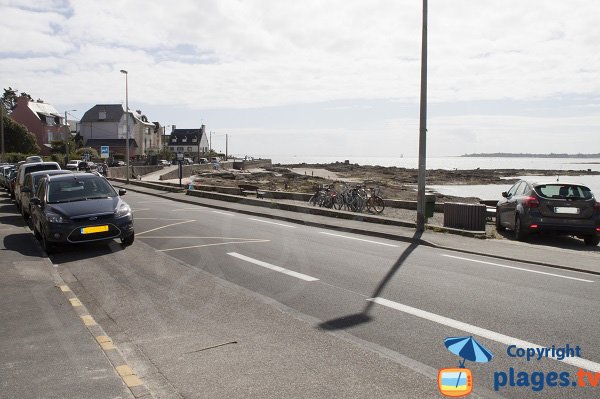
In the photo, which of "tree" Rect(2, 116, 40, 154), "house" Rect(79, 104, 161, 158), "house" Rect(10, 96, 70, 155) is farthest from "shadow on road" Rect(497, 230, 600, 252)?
"house" Rect(79, 104, 161, 158)

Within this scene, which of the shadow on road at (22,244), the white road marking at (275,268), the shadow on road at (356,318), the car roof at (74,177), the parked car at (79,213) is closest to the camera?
the shadow on road at (356,318)

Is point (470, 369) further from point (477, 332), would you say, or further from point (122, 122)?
point (122, 122)

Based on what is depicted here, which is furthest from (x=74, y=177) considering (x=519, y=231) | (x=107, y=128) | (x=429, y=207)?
(x=107, y=128)

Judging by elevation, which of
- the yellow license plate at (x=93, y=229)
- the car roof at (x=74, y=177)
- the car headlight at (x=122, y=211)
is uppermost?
the car roof at (x=74, y=177)

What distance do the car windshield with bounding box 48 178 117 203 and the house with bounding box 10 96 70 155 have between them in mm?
79289

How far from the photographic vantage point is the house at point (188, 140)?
137625 millimetres

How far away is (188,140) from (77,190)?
130125 millimetres

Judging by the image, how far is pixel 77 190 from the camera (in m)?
12.3

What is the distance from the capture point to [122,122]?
96.4 m

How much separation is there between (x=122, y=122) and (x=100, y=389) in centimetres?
9867

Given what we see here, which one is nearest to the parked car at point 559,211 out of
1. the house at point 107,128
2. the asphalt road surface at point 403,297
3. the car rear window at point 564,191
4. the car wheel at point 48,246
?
the car rear window at point 564,191

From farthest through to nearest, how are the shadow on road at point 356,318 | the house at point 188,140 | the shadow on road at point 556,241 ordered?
the house at point 188,140 < the shadow on road at point 556,241 < the shadow on road at point 356,318

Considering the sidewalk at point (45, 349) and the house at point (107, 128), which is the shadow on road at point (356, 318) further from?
the house at point (107, 128)

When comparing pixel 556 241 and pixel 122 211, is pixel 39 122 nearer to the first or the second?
pixel 122 211
